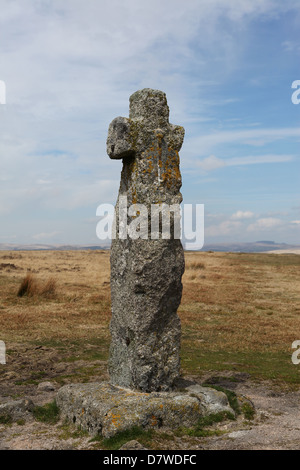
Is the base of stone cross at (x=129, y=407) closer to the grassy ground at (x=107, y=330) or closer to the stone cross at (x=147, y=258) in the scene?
the stone cross at (x=147, y=258)

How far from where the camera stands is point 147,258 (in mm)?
8055

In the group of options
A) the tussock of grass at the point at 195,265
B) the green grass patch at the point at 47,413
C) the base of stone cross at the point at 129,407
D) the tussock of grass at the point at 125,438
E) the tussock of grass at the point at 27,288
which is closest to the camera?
the tussock of grass at the point at 125,438

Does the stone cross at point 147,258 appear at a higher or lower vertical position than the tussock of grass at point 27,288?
→ higher

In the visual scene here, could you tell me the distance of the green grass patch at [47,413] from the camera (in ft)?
26.1

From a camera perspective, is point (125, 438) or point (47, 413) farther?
point (47, 413)

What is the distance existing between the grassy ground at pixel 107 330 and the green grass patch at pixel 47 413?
6.96 ft

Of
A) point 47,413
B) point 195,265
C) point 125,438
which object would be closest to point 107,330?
point 47,413

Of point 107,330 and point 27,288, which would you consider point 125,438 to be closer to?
point 107,330

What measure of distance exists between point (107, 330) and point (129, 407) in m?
9.12

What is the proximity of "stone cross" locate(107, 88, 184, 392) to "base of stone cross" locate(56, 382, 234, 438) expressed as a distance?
1.86 feet

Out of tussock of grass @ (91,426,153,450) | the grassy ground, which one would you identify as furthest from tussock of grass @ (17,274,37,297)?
tussock of grass @ (91,426,153,450)

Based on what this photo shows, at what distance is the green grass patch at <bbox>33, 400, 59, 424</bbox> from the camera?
795 cm

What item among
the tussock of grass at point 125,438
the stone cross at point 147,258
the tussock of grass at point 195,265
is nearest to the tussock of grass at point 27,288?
the stone cross at point 147,258
